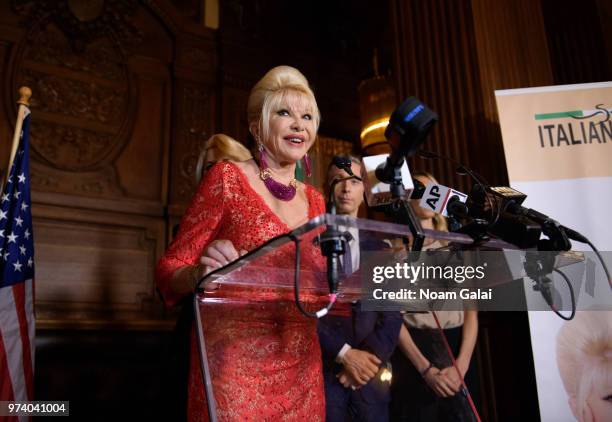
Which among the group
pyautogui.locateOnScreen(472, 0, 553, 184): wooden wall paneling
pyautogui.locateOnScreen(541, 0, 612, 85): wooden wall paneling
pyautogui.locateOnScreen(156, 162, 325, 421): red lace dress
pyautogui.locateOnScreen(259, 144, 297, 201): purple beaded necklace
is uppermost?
pyautogui.locateOnScreen(541, 0, 612, 85): wooden wall paneling

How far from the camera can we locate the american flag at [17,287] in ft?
7.68

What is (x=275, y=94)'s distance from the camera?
1.27 meters

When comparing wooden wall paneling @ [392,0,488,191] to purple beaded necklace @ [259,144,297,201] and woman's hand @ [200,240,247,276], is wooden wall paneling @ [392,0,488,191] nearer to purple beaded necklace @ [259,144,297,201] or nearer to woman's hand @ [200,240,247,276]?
purple beaded necklace @ [259,144,297,201]

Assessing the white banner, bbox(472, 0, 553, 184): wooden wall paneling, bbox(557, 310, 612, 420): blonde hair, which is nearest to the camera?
bbox(557, 310, 612, 420): blonde hair

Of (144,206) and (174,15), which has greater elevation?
(174,15)

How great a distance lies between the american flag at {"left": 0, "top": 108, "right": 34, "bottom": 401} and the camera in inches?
92.1

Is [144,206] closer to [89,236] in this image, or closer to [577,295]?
[89,236]

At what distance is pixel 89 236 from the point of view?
12.0ft

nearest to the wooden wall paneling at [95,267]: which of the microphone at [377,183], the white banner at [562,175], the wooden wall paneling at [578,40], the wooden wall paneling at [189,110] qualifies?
the wooden wall paneling at [189,110]

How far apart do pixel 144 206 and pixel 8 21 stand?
4.79ft

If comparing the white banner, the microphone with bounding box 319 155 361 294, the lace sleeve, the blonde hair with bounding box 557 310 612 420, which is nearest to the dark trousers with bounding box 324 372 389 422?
the microphone with bounding box 319 155 361 294

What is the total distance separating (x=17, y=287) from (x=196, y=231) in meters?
1.72

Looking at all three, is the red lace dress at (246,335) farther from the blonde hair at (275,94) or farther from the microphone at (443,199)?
the microphone at (443,199)

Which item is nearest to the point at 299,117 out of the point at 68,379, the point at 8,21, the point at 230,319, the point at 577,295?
the point at 230,319
